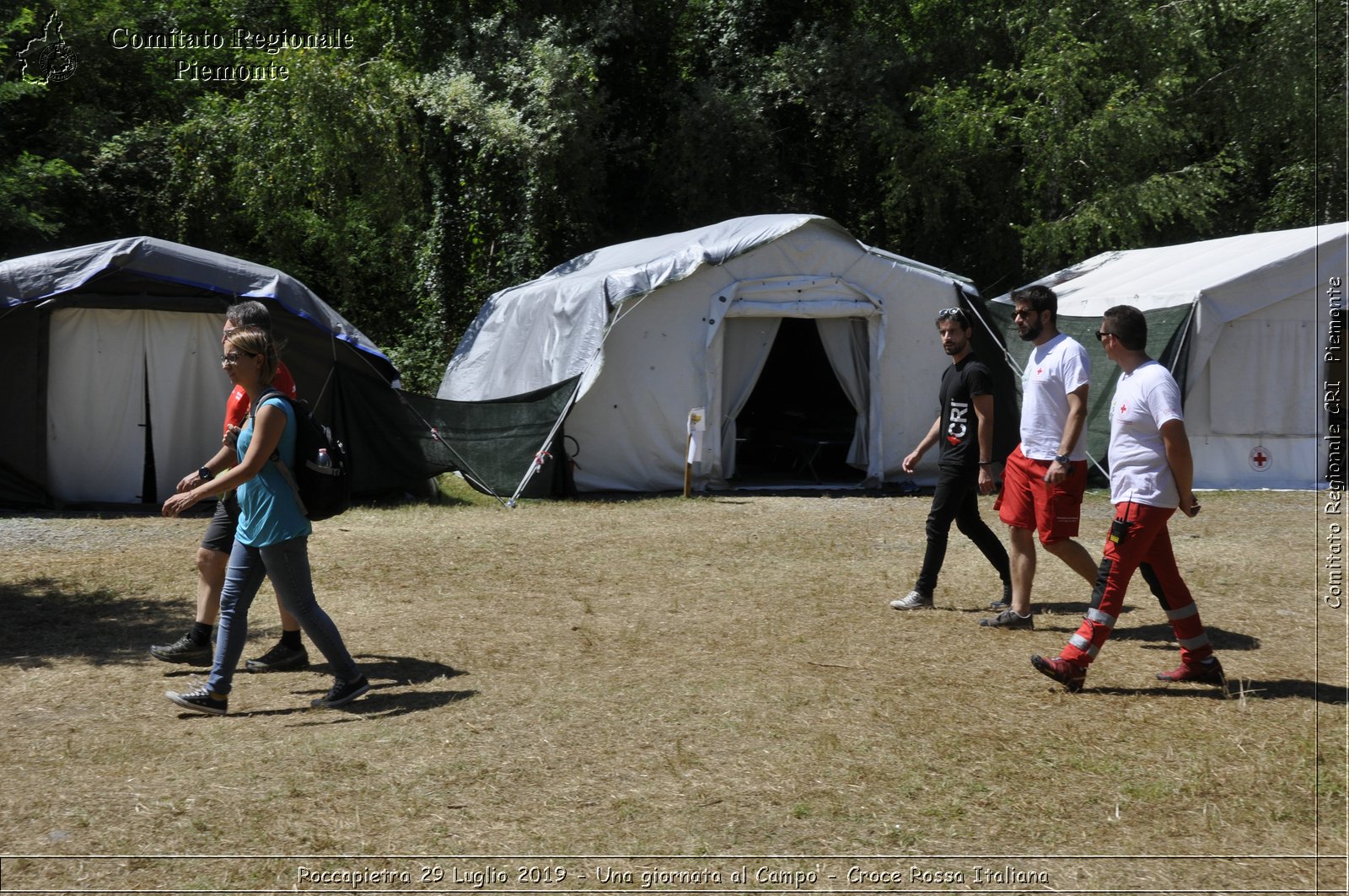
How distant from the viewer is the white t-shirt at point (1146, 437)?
5.15 m

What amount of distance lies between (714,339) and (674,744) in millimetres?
8988

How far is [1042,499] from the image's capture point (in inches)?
241

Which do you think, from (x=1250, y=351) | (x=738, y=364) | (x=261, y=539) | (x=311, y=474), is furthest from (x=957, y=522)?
(x=1250, y=351)

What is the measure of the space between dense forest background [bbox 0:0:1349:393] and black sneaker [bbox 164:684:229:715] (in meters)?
13.3

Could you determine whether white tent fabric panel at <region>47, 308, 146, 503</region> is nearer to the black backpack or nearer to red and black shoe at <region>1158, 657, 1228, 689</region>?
the black backpack

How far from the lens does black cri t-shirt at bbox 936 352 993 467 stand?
22.6 ft

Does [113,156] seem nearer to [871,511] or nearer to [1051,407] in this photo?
[871,511]

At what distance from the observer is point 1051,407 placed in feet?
20.2

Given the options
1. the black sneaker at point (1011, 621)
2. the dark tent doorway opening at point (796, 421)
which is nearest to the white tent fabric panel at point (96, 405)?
the dark tent doorway opening at point (796, 421)

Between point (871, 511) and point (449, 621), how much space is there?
5879 millimetres

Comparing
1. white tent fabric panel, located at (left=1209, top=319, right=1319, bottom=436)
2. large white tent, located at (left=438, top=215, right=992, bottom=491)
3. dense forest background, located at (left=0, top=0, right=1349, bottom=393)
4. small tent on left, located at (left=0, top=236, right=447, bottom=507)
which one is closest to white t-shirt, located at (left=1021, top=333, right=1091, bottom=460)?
large white tent, located at (left=438, top=215, right=992, bottom=491)

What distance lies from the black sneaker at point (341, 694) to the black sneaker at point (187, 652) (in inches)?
40.4

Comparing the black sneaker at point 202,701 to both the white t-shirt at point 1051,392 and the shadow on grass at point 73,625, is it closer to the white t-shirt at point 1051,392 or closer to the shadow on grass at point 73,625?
the shadow on grass at point 73,625

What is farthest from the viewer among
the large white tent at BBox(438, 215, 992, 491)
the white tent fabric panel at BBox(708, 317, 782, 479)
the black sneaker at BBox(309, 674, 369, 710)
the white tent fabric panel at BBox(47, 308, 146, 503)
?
the white tent fabric panel at BBox(708, 317, 782, 479)
